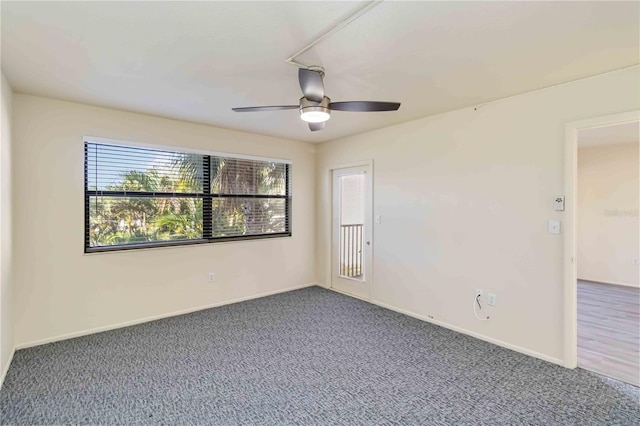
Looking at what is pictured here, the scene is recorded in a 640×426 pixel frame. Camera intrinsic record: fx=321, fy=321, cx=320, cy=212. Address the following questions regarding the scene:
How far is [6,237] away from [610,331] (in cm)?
609

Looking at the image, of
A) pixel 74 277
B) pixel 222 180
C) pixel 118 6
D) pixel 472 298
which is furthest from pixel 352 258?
pixel 118 6

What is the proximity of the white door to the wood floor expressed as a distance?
2.53 m

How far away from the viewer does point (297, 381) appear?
8.40 ft

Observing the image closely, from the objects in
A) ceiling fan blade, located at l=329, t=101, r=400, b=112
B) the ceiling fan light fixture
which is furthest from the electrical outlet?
the ceiling fan light fixture

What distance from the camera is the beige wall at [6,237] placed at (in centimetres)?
257

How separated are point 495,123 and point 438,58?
1.32m

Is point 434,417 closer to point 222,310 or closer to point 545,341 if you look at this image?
point 545,341

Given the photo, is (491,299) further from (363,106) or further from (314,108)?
(314,108)

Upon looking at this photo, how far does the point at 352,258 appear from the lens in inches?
202

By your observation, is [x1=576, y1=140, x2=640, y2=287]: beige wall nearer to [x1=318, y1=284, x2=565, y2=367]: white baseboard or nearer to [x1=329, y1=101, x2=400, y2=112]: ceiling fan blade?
[x1=318, y1=284, x2=565, y2=367]: white baseboard

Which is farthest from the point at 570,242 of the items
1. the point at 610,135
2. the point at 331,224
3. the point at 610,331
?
the point at 610,135

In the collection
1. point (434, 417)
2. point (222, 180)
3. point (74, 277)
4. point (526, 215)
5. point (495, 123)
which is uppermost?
point (495, 123)

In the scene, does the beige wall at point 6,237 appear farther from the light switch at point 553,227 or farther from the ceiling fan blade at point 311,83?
the light switch at point 553,227

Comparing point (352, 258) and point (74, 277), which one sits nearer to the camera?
point (74, 277)
